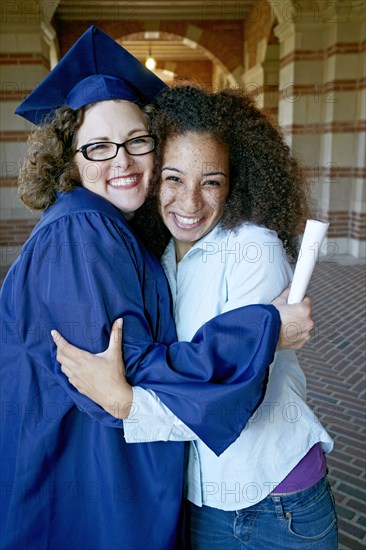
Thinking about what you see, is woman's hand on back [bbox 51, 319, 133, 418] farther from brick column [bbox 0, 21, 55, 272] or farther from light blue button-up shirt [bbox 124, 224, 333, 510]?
brick column [bbox 0, 21, 55, 272]

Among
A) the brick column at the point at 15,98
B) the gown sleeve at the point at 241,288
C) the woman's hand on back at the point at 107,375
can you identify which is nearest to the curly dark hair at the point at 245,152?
the gown sleeve at the point at 241,288

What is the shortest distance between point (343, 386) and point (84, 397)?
3.31 meters

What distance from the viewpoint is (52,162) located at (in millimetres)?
1666

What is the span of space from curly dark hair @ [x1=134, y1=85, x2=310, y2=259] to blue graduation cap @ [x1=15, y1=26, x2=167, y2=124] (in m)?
0.12

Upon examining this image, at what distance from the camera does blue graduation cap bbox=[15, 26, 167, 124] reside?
5.25 feet

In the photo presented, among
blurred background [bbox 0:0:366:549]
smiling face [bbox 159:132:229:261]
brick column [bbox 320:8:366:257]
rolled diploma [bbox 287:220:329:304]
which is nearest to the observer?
rolled diploma [bbox 287:220:329:304]

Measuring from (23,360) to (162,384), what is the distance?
0.48m

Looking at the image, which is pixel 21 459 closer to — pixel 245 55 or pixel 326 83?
pixel 326 83

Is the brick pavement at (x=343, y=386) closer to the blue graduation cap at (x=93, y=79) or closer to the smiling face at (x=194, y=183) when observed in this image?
the smiling face at (x=194, y=183)

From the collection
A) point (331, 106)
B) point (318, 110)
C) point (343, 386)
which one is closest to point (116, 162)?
point (343, 386)

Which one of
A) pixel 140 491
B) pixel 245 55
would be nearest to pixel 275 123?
pixel 140 491

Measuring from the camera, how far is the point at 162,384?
4.13 feet

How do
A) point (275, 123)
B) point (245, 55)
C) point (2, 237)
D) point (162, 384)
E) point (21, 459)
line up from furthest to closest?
point (245, 55) < point (2, 237) < point (275, 123) < point (21, 459) < point (162, 384)

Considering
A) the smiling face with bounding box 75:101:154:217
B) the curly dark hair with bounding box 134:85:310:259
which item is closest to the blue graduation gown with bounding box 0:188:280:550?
the smiling face with bounding box 75:101:154:217
